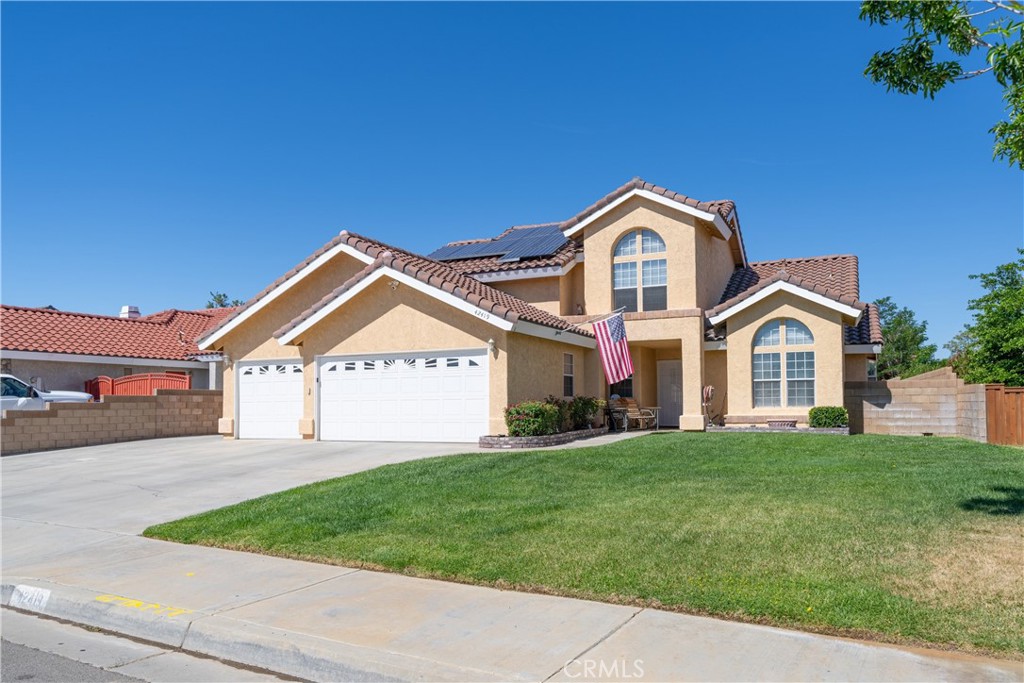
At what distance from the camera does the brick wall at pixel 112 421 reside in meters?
19.7

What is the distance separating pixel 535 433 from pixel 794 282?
27.5 feet

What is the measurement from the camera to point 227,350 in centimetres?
2314

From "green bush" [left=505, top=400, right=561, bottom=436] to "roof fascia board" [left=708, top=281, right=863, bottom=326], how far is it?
6622 millimetres

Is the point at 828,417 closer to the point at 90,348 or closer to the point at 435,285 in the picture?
the point at 435,285

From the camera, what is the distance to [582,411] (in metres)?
20.3

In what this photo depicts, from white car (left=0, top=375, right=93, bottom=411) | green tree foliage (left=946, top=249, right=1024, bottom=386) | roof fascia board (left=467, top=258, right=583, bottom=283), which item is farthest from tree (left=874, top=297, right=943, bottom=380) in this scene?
white car (left=0, top=375, right=93, bottom=411)

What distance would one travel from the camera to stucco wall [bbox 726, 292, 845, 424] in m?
20.6

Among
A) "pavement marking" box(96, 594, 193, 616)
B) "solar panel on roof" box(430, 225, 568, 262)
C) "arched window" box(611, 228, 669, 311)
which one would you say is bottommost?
"pavement marking" box(96, 594, 193, 616)

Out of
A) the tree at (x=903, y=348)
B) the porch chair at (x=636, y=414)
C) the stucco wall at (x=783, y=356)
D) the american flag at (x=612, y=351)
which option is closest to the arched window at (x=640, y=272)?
the stucco wall at (x=783, y=356)

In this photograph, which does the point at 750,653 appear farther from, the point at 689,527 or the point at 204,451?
the point at 204,451

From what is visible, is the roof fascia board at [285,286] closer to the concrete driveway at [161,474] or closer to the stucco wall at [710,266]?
the concrete driveway at [161,474]

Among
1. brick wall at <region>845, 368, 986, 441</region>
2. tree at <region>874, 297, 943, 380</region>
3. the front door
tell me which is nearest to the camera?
brick wall at <region>845, 368, 986, 441</region>

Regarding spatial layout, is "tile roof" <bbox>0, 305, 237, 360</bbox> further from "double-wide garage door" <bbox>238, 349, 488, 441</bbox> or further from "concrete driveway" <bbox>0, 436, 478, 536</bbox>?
"double-wide garage door" <bbox>238, 349, 488, 441</bbox>

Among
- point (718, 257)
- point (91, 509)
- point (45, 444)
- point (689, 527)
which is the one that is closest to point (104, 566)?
point (91, 509)
